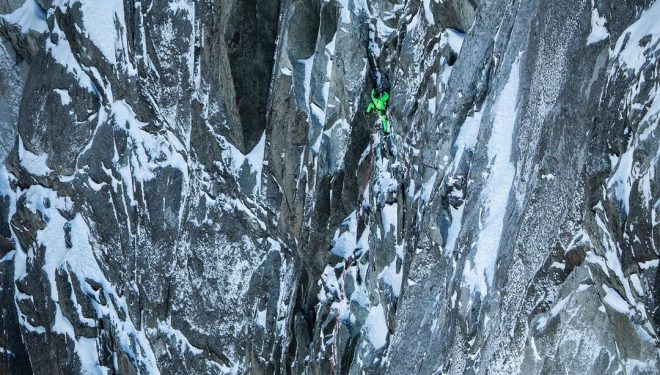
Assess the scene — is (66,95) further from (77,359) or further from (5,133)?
(77,359)

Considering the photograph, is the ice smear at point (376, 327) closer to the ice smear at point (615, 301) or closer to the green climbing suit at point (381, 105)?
the green climbing suit at point (381, 105)

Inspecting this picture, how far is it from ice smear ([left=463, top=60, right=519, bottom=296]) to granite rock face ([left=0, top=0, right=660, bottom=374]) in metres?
0.01

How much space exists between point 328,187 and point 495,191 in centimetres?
188

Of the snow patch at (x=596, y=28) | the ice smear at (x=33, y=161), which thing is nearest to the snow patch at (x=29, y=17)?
the ice smear at (x=33, y=161)

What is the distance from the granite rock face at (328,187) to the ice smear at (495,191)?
1 centimetres

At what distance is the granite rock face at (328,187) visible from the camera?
18.0 feet

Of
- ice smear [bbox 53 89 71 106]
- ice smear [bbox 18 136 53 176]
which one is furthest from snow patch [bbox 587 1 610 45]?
ice smear [bbox 18 136 53 176]

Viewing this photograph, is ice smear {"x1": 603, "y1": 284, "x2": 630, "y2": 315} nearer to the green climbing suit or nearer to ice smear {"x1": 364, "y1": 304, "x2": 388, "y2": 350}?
ice smear {"x1": 364, "y1": 304, "x2": 388, "y2": 350}

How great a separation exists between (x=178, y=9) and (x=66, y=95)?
5.33ft

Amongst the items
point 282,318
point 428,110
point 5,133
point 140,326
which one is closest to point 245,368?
point 282,318

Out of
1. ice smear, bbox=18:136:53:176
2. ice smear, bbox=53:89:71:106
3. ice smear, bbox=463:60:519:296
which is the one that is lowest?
ice smear, bbox=463:60:519:296

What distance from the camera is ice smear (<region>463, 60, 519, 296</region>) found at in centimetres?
604

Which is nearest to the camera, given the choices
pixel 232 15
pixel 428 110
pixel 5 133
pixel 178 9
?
pixel 428 110

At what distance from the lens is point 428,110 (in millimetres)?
6758
